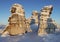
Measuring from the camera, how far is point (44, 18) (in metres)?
61.3

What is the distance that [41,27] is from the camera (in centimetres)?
6106

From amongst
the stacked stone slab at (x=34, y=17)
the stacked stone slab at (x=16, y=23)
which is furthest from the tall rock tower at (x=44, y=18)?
the stacked stone slab at (x=34, y=17)

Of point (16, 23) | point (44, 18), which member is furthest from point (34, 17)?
point (16, 23)

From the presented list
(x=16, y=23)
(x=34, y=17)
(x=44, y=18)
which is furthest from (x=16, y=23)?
(x=34, y=17)

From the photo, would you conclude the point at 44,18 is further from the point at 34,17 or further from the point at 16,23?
the point at 34,17

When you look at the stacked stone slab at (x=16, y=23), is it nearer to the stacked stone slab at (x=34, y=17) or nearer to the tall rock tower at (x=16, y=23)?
the tall rock tower at (x=16, y=23)

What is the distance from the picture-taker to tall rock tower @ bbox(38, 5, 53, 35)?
60644 mm

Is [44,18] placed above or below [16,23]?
above

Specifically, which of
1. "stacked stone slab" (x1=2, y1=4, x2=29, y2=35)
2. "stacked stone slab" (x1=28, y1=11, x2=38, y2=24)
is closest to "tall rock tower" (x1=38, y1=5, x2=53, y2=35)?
"stacked stone slab" (x1=2, y1=4, x2=29, y2=35)

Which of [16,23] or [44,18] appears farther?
[16,23]

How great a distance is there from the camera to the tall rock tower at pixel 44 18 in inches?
2388

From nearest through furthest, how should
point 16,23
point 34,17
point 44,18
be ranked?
point 44,18, point 16,23, point 34,17

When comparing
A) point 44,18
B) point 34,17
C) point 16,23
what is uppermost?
point 44,18

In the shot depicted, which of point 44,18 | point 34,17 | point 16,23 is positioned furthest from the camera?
point 34,17
